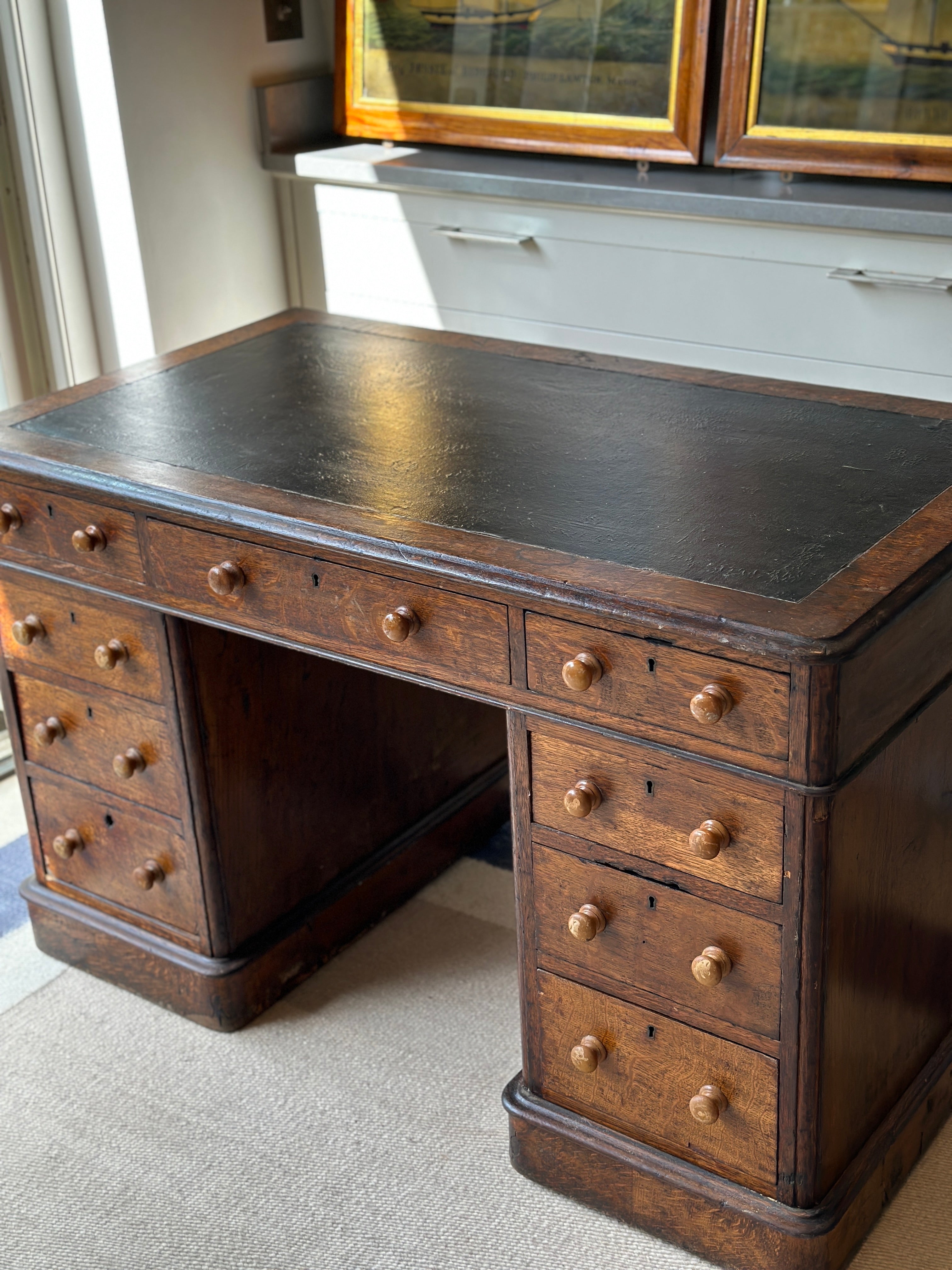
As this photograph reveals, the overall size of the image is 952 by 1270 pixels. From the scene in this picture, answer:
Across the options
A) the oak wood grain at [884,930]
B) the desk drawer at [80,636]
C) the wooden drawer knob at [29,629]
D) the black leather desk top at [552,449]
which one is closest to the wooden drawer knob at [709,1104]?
the oak wood grain at [884,930]

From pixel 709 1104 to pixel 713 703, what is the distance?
0.51 metres

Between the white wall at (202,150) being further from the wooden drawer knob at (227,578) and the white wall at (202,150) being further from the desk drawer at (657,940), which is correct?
the desk drawer at (657,940)

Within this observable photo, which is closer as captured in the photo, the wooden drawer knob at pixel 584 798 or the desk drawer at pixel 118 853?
the wooden drawer knob at pixel 584 798

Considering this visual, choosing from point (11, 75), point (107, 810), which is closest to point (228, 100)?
point (11, 75)

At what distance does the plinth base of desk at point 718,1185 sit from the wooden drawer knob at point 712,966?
0.30m

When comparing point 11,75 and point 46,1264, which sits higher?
point 11,75

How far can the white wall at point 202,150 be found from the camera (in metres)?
2.74

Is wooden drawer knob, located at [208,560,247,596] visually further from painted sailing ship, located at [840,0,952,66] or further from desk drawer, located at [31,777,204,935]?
painted sailing ship, located at [840,0,952,66]

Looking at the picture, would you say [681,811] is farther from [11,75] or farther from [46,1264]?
[11,75]

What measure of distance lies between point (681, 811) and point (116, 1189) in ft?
3.15

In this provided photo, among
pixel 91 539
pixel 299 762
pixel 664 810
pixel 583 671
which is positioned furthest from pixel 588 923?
pixel 91 539

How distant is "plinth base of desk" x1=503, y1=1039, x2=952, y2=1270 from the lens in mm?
1586

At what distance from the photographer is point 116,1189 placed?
6.02 feet

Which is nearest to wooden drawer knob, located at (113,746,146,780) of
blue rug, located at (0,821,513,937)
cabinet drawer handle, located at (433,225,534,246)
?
blue rug, located at (0,821,513,937)
